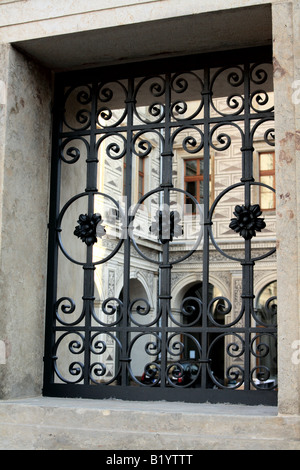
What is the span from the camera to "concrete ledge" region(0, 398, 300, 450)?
3008 millimetres

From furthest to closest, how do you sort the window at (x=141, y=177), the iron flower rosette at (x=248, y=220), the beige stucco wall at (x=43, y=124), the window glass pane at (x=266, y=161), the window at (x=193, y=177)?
the window at (x=193, y=177), the window glass pane at (x=266, y=161), the window at (x=141, y=177), the iron flower rosette at (x=248, y=220), the beige stucco wall at (x=43, y=124)

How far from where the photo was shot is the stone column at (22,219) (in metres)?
3.64

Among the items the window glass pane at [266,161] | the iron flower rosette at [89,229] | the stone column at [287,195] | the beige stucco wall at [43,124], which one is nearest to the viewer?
the stone column at [287,195]

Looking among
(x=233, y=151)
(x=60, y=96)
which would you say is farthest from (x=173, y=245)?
(x=60, y=96)

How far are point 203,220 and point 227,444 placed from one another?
1233 millimetres

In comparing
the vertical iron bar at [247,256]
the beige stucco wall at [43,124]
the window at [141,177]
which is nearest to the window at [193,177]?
the window at [141,177]

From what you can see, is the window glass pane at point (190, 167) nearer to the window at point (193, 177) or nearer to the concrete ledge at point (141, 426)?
the window at point (193, 177)

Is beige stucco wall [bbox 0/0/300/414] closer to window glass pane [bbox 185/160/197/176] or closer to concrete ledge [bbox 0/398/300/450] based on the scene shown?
concrete ledge [bbox 0/398/300/450]

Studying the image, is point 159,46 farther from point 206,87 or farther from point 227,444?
point 227,444

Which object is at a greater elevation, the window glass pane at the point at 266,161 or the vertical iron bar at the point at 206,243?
the window glass pane at the point at 266,161

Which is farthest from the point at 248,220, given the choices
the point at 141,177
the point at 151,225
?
the point at 141,177

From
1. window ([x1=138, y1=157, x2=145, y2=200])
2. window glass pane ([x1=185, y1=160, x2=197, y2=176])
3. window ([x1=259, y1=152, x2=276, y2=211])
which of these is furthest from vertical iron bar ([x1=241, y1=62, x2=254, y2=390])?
window glass pane ([x1=185, y1=160, x2=197, y2=176])

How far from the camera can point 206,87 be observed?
3793mm

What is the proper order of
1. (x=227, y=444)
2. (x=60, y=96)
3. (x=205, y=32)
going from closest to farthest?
(x=227, y=444) → (x=205, y=32) → (x=60, y=96)
